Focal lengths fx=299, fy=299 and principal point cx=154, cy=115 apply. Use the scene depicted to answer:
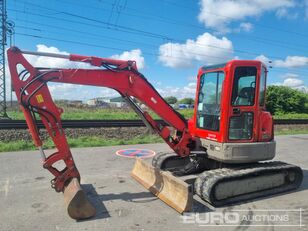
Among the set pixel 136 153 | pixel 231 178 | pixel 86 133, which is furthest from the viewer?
pixel 86 133

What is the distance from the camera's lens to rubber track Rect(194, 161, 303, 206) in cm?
562

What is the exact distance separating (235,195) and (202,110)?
206cm

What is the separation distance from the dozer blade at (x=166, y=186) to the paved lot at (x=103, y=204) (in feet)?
0.46

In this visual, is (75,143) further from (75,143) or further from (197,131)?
(197,131)

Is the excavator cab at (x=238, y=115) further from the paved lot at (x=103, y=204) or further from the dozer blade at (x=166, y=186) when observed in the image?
the dozer blade at (x=166, y=186)

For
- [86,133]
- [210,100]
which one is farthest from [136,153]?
[86,133]

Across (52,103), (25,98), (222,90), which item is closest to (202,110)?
(222,90)

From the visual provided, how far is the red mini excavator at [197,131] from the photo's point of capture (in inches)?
210

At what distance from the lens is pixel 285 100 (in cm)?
3988

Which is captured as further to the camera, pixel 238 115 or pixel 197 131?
pixel 197 131

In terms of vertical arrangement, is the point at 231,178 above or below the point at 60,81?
below

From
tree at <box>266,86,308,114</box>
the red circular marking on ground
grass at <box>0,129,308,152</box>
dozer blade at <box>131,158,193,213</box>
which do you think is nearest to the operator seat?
dozer blade at <box>131,158,193,213</box>

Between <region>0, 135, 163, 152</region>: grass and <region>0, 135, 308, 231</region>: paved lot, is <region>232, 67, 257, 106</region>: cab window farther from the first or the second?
<region>0, 135, 163, 152</region>: grass

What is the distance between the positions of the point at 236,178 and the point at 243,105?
5.06ft
